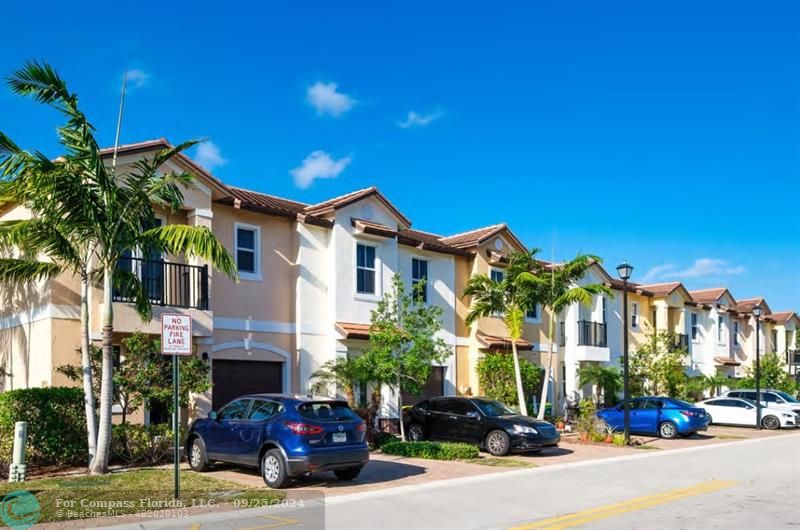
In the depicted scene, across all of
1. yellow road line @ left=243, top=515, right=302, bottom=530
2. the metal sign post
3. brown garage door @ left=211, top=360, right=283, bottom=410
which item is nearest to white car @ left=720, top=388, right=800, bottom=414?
brown garage door @ left=211, top=360, right=283, bottom=410

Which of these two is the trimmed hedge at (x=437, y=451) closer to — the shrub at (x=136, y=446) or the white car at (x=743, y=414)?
the shrub at (x=136, y=446)

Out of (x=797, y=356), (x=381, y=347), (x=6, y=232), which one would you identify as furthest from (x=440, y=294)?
(x=797, y=356)

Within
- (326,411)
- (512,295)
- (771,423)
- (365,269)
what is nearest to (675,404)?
(512,295)

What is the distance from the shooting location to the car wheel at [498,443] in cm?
1927

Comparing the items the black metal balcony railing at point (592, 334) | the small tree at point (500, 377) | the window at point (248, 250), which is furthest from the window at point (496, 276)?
the window at point (248, 250)

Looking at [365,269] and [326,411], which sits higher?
[365,269]

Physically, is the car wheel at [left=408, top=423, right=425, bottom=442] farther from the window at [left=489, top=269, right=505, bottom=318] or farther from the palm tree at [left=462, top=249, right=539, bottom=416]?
the window at [left=489, top=269, right=505, bottom=318]

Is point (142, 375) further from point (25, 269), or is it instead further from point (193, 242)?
point (193, 242)

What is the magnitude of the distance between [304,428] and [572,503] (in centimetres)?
454

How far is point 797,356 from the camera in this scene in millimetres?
53719

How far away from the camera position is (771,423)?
31438mm

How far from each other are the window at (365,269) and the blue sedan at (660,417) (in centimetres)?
915

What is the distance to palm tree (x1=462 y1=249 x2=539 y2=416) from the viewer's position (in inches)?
1009

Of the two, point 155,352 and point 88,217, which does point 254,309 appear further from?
point 88,217
